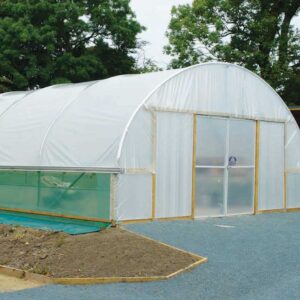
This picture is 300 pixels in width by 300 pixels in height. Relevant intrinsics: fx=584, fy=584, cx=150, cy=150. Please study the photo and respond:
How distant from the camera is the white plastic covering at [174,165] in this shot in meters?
13.2

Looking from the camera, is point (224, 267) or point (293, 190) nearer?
point (224, 267)

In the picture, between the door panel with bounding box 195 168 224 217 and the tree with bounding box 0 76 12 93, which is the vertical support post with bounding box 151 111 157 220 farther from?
the tree with bounding box 0 76 12 93

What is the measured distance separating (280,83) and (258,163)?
577 inches

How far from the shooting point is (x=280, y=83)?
29.5m

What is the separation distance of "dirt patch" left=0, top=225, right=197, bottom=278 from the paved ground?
1.43 feet

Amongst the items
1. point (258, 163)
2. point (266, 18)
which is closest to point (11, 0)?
point (266, 18)

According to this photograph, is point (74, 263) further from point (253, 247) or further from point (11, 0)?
point (11, 0)

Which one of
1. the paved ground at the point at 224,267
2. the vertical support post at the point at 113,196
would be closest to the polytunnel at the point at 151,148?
the vertical support post at the point at 113,196

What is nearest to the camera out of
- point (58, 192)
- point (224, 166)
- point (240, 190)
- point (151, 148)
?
point (151, 148)

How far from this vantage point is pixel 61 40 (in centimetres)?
2877

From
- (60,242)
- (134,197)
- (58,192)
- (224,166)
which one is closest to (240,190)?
(224,166)

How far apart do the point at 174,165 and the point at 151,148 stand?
0.82m

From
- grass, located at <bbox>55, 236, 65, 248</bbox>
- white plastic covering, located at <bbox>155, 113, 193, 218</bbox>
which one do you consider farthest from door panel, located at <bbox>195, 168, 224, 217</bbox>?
grass, located at <bbox>55, 236, 65, 248</bbox>

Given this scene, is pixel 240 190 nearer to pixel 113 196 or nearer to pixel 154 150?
pixel 154 150
